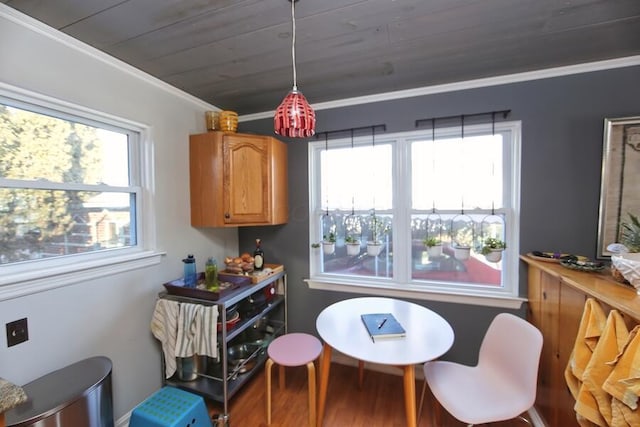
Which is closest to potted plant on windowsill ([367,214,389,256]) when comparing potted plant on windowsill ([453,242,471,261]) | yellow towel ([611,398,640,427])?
potted plant on windowsill ([453,242,471,261])

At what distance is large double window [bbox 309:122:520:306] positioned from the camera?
6.32 feet

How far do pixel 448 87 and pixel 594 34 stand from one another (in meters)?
0.75

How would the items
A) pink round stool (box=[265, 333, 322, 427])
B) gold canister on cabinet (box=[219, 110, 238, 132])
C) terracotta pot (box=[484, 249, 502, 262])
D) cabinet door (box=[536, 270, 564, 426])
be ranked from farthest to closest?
gold canister on cabinet (box=[219, 110, 238, 132]) < terracotta pot (box=[484, 249, 502, 262]) < pink round stool (box=[265, 333, 322, 427]) < cabinet door (box=[536, 270, 564, 426])

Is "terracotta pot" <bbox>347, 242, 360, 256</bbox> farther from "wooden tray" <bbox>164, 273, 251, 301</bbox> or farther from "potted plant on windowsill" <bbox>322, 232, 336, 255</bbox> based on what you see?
"wooden tray" <bbox>164, 273, 251, 301</bbox>

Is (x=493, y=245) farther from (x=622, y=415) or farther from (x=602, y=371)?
(x=622, y=415)

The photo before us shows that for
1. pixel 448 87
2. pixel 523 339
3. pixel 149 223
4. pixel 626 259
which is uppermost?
pixel 448 87

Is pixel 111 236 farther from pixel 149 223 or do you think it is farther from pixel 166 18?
Result: pixel 166 18

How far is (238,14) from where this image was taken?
47.6 inches

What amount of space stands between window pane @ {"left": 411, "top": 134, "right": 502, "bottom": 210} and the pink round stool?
1359 millimetres

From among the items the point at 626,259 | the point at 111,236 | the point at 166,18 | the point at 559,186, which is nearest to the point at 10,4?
the point at 166,18

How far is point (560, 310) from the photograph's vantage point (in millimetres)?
1396

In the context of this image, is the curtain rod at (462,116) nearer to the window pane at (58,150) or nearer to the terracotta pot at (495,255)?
the terracotta pot at (495,255)

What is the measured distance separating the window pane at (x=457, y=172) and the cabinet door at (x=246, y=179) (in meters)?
1.24

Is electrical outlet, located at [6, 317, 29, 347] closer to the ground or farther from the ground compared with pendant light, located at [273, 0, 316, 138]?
closer to the ground
